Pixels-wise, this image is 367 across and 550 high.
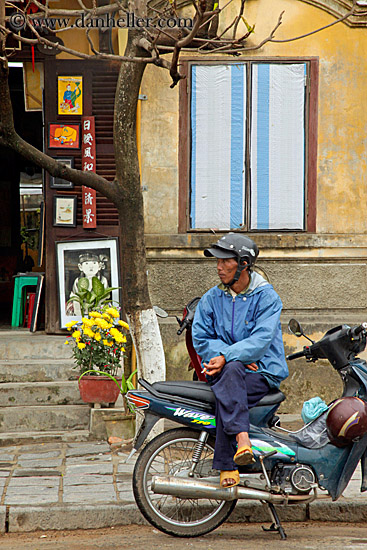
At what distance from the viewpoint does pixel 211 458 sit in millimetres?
4848

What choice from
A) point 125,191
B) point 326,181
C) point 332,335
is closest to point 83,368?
point 125,191

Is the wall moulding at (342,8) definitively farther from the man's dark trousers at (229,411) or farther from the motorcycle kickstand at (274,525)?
the motorcycle kickstand at (274,525)

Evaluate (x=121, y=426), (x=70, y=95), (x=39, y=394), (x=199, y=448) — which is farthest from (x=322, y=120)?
(x=199, y=448)

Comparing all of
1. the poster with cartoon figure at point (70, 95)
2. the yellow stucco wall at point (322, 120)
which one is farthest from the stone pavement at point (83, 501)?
the poster with cartoon figure at point (70, 95)

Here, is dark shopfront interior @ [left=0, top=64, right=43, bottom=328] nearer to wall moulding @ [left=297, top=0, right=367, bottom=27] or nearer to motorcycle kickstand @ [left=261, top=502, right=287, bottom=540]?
wall moulding @ [left=297, top=0, right=367, bottom=27]

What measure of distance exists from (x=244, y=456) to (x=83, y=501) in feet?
4.63

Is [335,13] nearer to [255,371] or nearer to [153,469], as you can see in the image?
[255,371]

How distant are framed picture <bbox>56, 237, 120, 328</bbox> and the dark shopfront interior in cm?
325

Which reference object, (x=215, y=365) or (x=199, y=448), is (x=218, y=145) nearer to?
A: (x=215, y=365)

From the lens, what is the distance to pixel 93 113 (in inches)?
344

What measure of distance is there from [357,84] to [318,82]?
1.55ft

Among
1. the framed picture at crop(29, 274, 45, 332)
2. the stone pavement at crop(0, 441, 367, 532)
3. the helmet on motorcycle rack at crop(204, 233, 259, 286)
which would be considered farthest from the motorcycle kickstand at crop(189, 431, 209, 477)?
the framed picture at crop(29, 274, 45, 332)

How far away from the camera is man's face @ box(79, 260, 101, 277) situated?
870 cm

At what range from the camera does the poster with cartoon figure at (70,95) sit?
870 cm
